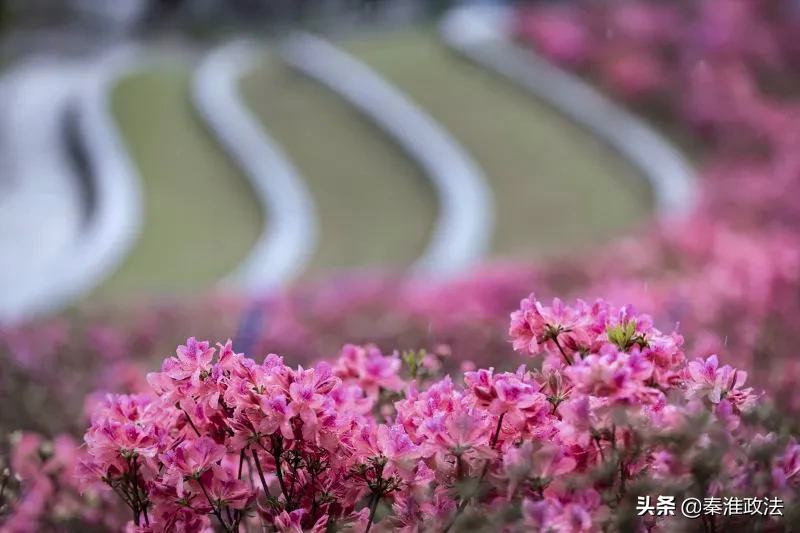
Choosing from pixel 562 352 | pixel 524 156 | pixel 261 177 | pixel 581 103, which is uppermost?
pixel 581 103

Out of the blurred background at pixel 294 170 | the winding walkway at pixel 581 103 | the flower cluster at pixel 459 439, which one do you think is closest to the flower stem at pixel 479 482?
the flower cluster at pixel 459 439

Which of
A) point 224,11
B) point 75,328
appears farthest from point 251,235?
point 224,11

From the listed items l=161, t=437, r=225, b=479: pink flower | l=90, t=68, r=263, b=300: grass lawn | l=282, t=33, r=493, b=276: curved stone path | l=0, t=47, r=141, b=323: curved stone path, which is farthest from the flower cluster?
l=90, t=68, r=263, b=300: grass lawn

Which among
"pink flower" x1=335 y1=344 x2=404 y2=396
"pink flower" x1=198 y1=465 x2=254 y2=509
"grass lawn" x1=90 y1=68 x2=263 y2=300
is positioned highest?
"grass lawn" x1=90 y1=68 x2=263 y2=300

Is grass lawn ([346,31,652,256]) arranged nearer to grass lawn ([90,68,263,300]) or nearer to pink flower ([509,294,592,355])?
grass lawn ([90,68,263,300])

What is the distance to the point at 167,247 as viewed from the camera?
8.23 meters

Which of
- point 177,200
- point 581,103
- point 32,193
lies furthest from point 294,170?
point 581,103

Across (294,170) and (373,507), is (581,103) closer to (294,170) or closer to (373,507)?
(294,170)

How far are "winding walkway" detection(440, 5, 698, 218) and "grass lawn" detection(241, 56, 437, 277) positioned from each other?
229 centimetres

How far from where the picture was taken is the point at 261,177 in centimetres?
945

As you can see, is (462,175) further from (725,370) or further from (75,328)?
(725,370)

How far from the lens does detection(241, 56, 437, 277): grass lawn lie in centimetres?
835

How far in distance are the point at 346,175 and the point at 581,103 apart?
11.5ft

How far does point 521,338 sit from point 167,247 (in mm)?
7145
